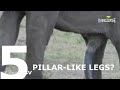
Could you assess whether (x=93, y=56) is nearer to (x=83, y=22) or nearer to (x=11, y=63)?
(x=83, y=22)

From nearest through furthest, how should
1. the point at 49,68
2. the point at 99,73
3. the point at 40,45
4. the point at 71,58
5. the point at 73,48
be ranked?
the point at 40,45, the point at 99,73, the point at 49,68, the point at 71,58, the point at 73,48

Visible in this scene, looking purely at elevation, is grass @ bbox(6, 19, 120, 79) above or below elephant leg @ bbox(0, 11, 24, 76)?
below

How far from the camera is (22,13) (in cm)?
671

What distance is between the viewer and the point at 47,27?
→ 6.62m

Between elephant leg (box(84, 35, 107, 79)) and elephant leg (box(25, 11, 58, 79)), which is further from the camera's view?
elephant leg (box(84, 35, 107, 79))

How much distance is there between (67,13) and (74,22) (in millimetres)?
123

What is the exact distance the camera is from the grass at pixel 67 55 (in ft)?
26.4

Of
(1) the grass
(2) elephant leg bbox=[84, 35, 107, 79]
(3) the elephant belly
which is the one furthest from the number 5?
(2) elephant leg bbox=[84, 35, 107, 79]

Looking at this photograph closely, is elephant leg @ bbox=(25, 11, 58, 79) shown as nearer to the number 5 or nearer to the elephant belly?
the number 5

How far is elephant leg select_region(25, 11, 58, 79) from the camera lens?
6574mm

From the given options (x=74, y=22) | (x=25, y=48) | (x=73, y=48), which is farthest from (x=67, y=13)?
(x=73, y=48)

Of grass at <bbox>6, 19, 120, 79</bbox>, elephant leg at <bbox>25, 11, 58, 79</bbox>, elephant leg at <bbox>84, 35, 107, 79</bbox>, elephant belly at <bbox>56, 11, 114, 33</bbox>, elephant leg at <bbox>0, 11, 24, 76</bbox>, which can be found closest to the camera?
elephant leg at <bbox>25, 11, 58, 79</bbox>

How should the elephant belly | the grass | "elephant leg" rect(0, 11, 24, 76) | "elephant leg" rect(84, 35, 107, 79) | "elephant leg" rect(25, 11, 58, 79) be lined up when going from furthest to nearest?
the grass
"elephant leg" rect(84, 35, 107, 79)
the elephant belly
"elephant leg" rect(0, 11, 24, 76)
"elephant leg" rect(25, 11, 58, 79)
